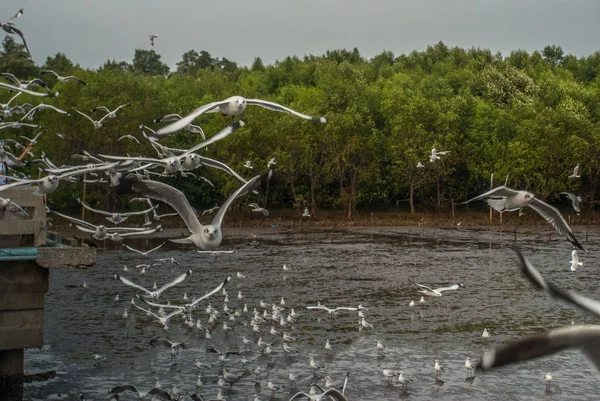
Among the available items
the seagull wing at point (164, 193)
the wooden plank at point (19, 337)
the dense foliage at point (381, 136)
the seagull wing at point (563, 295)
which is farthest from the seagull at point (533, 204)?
the dense foliage at point (381, 136)

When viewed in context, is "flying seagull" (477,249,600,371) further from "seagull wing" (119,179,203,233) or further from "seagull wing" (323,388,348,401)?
"seagull wing" (119,179,203,233)

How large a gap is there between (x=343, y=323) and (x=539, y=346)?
73.2 feet

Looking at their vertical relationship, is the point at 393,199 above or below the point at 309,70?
below

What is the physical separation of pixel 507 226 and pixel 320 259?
23260 mm

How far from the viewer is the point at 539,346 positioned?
7438 millimetres

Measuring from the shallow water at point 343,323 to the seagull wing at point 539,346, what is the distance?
14.0m

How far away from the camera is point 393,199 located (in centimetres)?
8888

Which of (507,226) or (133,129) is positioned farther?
(133,129)

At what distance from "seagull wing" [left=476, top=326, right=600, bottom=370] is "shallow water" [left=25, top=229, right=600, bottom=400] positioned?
45.8 feet

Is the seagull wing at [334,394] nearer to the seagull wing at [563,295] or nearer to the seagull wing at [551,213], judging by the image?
the seagull wing at [551,213]

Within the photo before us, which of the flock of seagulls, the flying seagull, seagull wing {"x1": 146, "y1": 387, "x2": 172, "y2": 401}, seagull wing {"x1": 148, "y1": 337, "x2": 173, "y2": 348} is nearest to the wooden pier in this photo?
the flock of seagulls

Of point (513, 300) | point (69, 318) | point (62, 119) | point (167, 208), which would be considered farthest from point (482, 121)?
point (69, 318)

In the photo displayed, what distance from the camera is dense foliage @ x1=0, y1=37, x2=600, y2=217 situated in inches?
2945

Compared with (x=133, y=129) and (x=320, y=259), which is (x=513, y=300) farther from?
(x=133, y=129)
